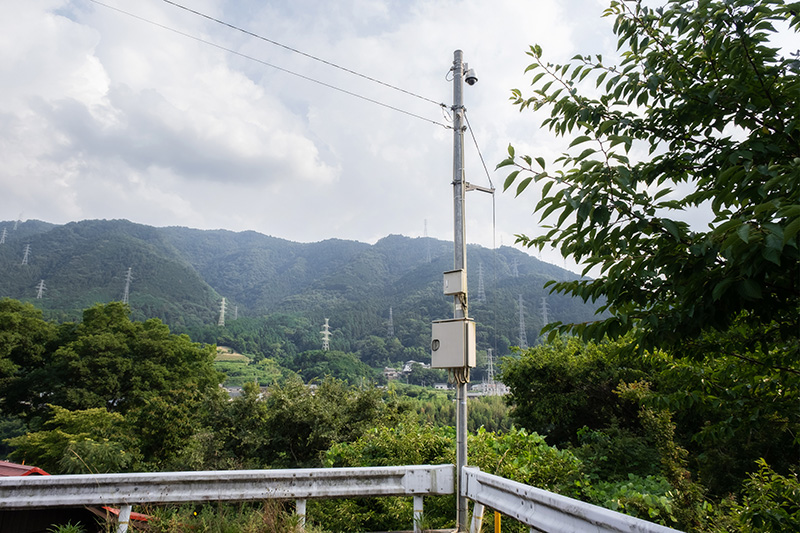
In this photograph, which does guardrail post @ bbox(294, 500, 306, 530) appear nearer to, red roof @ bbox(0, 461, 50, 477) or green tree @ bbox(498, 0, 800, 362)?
green tree @ bbox(498, 0, 800, 362)

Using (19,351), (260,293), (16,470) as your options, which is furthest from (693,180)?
(260,293)

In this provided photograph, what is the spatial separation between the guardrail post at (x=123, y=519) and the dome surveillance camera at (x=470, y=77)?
207 inches

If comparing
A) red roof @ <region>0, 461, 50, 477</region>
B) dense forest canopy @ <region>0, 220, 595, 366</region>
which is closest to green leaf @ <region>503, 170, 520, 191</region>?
red roof @ <region>0, 461, 50, 477</region>

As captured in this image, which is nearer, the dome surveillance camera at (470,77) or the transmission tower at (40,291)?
the dome surveillance camera at (470,77)

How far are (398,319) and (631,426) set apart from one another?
107m

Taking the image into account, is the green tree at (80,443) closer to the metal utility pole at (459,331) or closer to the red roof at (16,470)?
the red roof at (16,470)

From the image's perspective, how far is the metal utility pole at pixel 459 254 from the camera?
3.85 meters

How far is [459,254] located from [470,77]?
7.25 feet

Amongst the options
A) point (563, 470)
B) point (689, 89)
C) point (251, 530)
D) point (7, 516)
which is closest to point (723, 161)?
point (689, 89)

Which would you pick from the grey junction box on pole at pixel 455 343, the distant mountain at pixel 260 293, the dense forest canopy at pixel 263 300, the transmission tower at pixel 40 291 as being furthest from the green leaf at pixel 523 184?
the transmission tower at pixel 40 291

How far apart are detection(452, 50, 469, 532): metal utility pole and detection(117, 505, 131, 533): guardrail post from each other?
256 centimetres

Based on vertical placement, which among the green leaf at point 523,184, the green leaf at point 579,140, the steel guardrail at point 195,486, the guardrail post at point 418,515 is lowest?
the guardrail post at point 418,515

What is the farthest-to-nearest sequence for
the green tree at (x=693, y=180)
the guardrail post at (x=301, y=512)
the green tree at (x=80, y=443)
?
the green tree at (x=80, y=443) < the guardrail post at (x=301, y=512) < the green tree at (x=693, y=180)

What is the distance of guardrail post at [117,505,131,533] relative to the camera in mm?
3133
